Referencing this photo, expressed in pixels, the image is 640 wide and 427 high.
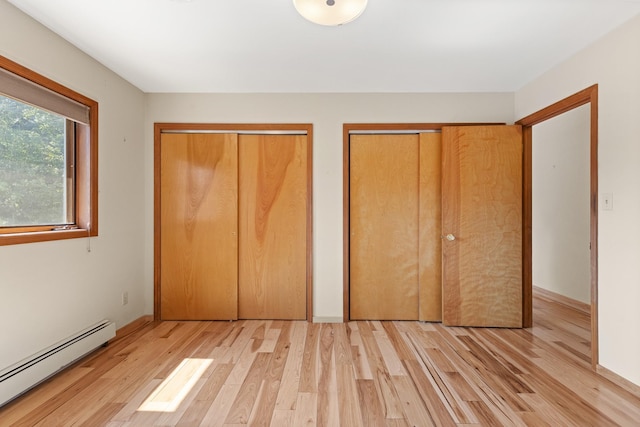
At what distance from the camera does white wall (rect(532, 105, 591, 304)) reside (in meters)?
3.54

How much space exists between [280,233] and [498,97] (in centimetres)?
→ 270

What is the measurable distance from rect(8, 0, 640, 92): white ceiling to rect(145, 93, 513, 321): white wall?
218 millimetres

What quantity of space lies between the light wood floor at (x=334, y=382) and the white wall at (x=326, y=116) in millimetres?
631

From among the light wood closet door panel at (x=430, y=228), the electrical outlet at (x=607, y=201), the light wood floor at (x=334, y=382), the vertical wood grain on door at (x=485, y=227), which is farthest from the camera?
the light wood closet door panel at (x=430, y=228)

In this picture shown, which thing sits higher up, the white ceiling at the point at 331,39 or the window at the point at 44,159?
the white ceiling at the point at 331,39

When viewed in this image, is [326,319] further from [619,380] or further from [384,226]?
[619,380]

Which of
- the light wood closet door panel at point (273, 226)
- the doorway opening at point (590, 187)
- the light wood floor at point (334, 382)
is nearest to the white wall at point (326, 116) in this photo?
the light wood closet door panel at point (273, 226)

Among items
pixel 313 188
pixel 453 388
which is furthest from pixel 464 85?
pixel 453 388

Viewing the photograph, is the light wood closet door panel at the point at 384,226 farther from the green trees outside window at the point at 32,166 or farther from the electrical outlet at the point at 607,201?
the green trees outside window at the point at 32,166

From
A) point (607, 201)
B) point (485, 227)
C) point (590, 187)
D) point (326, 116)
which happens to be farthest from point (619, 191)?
point (326, 116)

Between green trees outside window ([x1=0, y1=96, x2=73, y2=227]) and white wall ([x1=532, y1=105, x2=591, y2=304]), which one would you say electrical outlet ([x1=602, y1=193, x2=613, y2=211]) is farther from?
green trees outside window ([x1=0, y1=96, x2=73, y2=227])

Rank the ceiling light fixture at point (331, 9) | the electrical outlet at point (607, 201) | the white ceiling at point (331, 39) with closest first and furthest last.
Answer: the ceiling light fixture at point (331, 9)
the white ceiling at point (331, 39)
the electrical outlet at point (607, 201)

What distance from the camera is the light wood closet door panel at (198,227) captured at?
3.22 m

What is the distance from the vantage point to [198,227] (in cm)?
323
